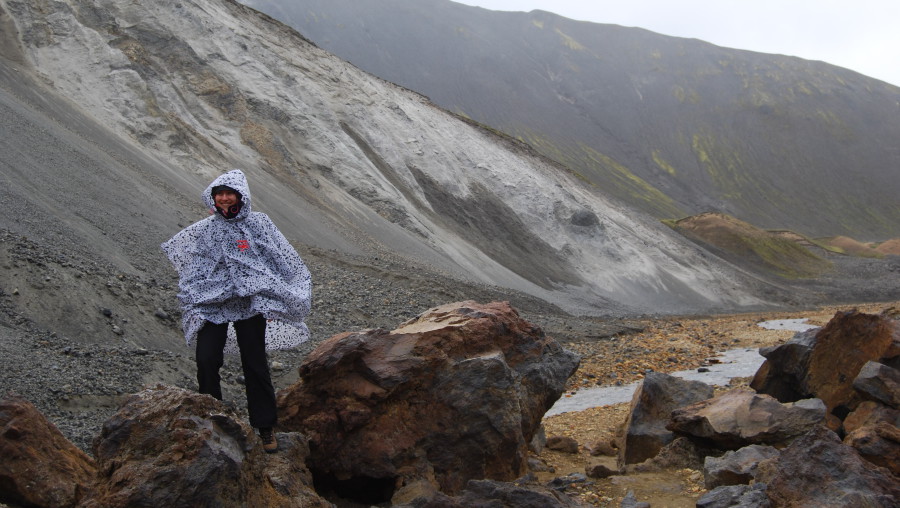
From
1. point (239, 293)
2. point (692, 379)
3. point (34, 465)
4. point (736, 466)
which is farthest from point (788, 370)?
point (34, 465)

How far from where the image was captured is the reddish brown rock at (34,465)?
400 centimetres

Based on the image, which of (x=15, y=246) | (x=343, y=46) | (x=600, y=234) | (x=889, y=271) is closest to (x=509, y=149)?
(x=600, y=234)

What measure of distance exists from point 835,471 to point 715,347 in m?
16.0

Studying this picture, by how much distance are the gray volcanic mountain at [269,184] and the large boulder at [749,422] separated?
6776 mm

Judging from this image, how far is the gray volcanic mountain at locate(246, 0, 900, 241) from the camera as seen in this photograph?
100800mm

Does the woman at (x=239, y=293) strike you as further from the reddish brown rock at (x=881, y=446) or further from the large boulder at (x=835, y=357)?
the large boulder at (x=835, y=357)

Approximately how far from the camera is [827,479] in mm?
5371

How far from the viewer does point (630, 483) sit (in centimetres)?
698

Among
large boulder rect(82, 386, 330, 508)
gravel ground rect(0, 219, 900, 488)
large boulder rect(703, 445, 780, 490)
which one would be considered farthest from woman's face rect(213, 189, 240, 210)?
large boulder rect(703, 445, 780, 490)

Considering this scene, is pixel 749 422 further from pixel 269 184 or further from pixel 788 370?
pixel 269 184

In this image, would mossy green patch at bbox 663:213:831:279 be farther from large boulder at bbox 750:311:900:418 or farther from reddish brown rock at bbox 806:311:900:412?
reddish brown rock at bbox 806:311:900:412

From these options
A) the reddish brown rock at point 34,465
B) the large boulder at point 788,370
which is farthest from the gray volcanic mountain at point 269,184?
the large boulder at point 788,370

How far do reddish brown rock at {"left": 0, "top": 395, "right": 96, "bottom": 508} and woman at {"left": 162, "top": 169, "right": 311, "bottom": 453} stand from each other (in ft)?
3.68

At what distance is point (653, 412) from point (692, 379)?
5937 mm
